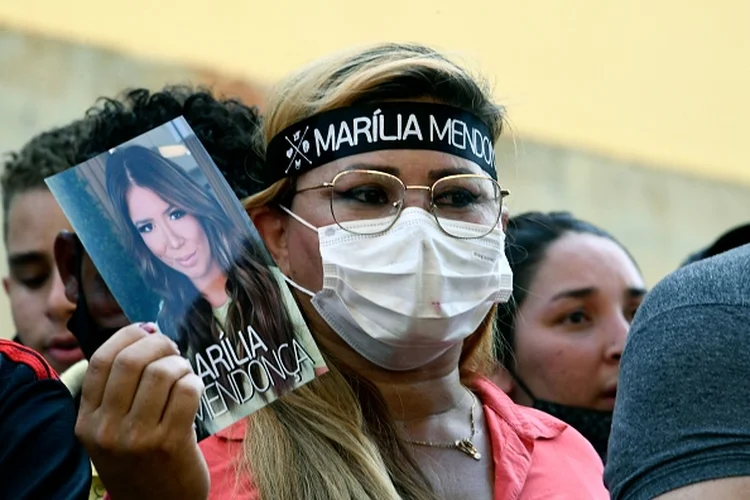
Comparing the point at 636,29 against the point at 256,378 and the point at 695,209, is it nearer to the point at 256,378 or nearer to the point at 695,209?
the point at 695,209

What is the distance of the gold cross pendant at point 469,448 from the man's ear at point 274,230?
469 millimetres

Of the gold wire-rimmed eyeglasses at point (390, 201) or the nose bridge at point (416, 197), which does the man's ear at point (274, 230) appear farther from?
the nose bridge at point (416, 197)

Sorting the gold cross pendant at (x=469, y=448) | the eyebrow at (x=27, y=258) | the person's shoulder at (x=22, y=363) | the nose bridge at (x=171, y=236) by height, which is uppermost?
the nose bridge at (x=171, y=236)

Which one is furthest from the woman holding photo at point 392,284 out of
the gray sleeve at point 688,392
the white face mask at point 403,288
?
the gray sleeve at point 688,392

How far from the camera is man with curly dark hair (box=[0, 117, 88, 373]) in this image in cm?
310

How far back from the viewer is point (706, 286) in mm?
1608

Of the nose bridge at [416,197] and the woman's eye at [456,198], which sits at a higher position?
the nose bridge at [416,197]

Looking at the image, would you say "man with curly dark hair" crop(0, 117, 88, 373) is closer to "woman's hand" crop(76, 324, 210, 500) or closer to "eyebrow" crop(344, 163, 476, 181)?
"eyebrow" crop(344, 163, 476, 181)

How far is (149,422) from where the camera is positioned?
169 cm

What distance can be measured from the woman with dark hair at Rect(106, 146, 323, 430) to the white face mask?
0.46 metres

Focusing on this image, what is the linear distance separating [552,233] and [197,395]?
178 centimetres

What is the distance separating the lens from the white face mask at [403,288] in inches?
94.1

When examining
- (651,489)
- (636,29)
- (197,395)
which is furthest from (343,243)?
(636,29)

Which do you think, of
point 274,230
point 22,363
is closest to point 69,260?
point 274,230
